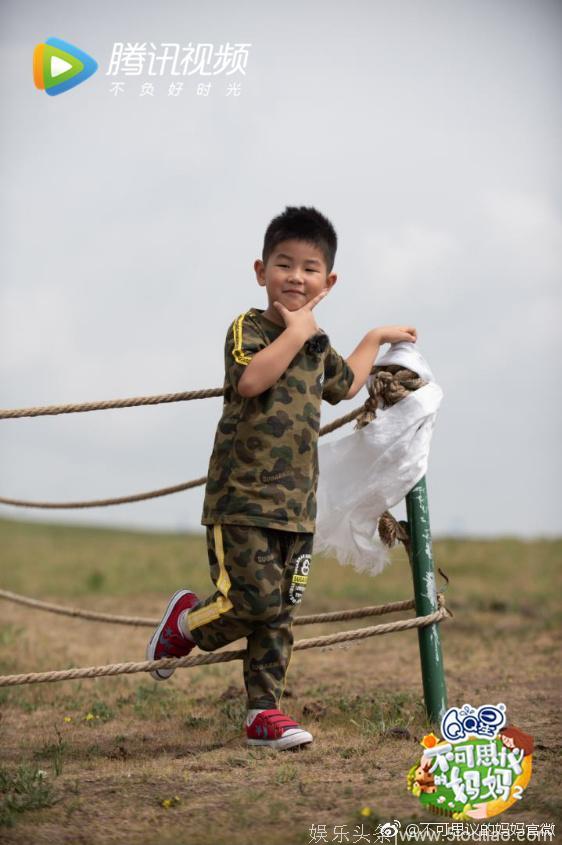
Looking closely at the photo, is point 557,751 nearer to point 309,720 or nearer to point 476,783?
point 476,783

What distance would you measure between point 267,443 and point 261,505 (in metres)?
0.19

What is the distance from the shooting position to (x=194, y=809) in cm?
263

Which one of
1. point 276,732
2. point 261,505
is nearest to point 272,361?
point 261,505

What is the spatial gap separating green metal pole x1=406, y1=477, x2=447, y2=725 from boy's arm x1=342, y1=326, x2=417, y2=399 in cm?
41

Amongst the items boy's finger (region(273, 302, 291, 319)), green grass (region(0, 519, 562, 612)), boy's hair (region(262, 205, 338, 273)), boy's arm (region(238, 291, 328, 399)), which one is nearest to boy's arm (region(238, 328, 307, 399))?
boy's arm (region(238, 291, 328, 399))

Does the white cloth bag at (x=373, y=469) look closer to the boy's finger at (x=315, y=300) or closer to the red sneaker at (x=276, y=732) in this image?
the boy's finger at (x=315, y=300)

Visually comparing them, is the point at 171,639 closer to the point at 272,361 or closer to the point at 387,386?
the point at 272,361

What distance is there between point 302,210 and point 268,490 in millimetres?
910

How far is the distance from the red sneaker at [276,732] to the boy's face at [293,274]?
4.14ft

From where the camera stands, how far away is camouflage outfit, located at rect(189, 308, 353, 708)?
10.0 ft

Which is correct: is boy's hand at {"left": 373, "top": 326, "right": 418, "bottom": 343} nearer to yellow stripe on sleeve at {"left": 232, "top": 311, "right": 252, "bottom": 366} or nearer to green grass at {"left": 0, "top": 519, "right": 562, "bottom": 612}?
yellow stripe on sleeve at {"left": 232, "top": 311, "right": 252, "bottom": 366}

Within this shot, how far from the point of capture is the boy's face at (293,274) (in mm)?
3164

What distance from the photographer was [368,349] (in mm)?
3480

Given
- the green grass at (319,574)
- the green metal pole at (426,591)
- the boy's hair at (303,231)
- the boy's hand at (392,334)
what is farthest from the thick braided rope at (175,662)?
the green grass at (319,574)
